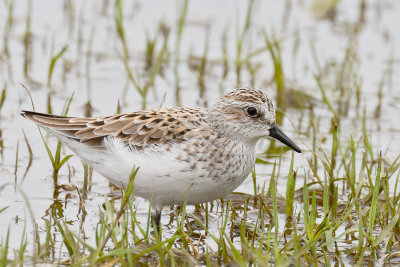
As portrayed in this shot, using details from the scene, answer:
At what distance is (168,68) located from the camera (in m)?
11.9

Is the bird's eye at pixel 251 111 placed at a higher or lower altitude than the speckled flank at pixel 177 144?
higher

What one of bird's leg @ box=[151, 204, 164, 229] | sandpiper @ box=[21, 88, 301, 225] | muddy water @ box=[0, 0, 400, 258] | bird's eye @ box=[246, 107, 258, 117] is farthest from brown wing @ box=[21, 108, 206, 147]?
muddy water @ box=[0, 0, 400, 258]

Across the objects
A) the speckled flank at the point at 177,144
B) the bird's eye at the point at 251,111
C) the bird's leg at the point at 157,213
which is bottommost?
the bird's leg at the point at 157,213

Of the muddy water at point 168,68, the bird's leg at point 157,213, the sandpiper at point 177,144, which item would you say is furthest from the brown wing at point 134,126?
the muddy water at point 168,68

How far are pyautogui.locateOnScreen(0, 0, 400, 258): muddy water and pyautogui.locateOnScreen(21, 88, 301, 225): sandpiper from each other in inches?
25.7

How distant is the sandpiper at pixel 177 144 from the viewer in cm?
680

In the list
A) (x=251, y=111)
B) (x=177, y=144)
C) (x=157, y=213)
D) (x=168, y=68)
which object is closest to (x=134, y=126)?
(x=177, y=144)

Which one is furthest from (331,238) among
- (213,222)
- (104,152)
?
(104,152)

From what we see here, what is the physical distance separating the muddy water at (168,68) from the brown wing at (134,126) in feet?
2.40

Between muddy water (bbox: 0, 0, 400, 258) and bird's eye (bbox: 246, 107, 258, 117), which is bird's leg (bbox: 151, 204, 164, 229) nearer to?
muddy water (bbox: 0, 0, 400, 258)

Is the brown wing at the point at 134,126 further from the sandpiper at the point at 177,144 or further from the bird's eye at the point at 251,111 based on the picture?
the bird's eye at the point at 251,111

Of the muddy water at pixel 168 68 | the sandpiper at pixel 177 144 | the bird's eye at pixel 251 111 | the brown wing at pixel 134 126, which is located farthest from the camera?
the muddy water at pixel 168 68

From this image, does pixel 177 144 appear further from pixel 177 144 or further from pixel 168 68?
pixel 168 68

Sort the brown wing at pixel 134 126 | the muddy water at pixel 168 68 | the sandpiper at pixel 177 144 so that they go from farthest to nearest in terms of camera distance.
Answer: the muddy water at pixel 168 68 < the brown wing at pixel 134 126 < the sandpiper at pixel 177 144
